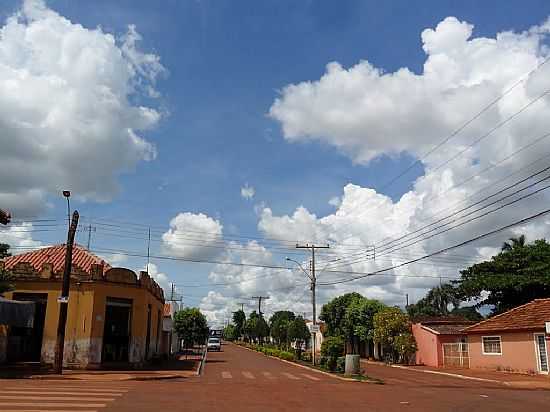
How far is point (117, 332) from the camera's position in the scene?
31.8 meters

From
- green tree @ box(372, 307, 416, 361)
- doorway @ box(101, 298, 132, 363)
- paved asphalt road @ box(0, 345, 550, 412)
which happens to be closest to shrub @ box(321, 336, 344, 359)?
doorway @ box(101, 298, 132, 363)

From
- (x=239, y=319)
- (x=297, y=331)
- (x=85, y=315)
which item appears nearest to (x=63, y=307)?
(x=85, y=315)

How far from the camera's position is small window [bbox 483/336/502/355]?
3703 centimetres

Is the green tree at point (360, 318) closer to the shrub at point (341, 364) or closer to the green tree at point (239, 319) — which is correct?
the shrub at point (341, 364)

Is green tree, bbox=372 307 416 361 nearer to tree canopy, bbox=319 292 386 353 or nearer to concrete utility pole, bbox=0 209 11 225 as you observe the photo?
tree canopy, bbox=319 292 386 353

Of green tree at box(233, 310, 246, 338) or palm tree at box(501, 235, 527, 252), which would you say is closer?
palm tree at box(501, 235, 527, 252)

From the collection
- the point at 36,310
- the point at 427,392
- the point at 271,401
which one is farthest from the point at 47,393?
the point at 36,310

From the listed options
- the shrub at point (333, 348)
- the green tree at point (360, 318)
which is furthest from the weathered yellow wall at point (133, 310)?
the green tree at point (360, 318)

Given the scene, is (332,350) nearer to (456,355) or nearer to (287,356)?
(456,355)

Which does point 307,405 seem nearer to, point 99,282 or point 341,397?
point 341,397

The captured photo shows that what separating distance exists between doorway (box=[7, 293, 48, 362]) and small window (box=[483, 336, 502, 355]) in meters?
27.3

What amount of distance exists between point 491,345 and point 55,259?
2778cm

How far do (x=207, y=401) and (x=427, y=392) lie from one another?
30.4 ft

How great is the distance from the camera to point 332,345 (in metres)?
34.0
